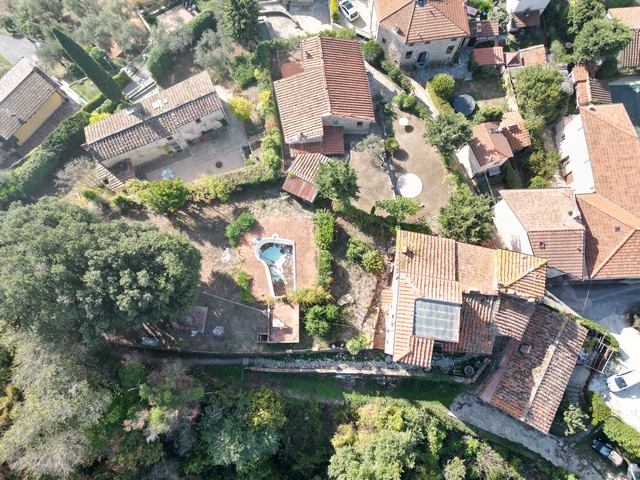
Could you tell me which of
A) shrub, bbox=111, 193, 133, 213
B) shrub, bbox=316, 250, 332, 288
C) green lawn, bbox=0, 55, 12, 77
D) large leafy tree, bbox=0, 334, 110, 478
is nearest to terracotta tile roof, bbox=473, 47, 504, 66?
shrub, bbox=316, 250, 332, 288

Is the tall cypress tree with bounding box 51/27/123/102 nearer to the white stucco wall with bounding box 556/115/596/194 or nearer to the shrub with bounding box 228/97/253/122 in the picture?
A: the shrub with bounding box 228/97/253/122

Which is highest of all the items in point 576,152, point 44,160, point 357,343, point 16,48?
point 16,48

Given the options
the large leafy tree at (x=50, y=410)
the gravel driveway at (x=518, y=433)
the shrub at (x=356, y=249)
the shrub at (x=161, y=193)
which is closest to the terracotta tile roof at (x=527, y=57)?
the shrub at (x=356, y=249)

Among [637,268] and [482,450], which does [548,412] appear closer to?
[482,450]

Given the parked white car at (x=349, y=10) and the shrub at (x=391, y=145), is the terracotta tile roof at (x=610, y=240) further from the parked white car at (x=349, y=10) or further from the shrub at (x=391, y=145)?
the parked white car at (x=349, y=10)

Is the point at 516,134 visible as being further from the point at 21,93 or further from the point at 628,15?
the point at 21,93

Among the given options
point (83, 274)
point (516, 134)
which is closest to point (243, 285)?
point (83, 274)
